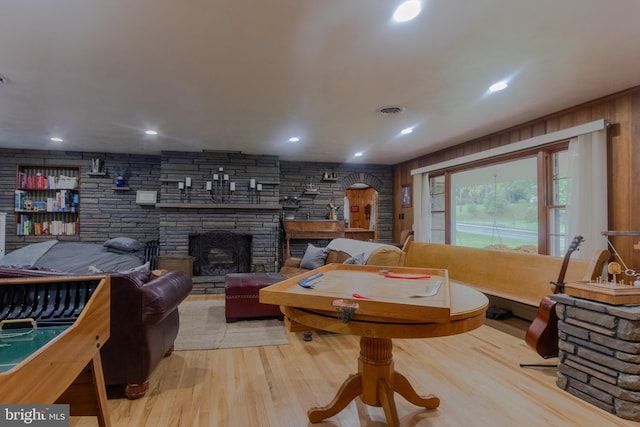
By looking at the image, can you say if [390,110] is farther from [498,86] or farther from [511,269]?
[511,269]

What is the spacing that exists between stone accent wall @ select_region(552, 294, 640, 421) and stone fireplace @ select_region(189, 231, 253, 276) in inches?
182

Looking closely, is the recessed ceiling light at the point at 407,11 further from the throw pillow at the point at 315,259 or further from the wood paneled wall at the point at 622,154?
the throw pillow at the point at 315,259

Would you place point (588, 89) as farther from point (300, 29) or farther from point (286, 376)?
point (286, 376)

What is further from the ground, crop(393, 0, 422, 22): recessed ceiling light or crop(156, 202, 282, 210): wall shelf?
crop(393, 0, 422, 22): recessed ceiling light

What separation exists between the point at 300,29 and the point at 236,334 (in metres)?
2.71

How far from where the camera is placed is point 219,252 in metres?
5.79

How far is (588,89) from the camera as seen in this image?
9.06 feet

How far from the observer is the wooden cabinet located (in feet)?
17.7

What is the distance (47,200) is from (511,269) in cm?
693

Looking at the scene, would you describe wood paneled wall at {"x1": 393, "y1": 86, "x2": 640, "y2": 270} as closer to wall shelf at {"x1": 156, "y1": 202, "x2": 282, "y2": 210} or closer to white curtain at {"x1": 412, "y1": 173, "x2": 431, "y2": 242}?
white curtain at {"x1": 412, "y1": 173, "x2": 431, "y2": 242}

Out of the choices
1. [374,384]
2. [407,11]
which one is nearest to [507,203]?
[407,11]

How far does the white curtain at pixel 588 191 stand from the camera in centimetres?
287

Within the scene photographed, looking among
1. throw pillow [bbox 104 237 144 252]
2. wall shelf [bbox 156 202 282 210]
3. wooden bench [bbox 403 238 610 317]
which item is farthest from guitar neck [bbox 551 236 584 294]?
throw pillow [bbox 104 237 144 252]

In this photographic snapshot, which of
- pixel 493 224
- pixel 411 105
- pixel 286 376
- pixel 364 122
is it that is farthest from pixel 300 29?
pixel 493 224
